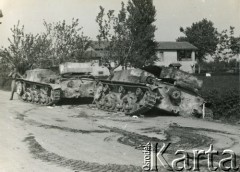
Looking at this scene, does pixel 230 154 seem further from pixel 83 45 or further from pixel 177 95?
pixel 83 45

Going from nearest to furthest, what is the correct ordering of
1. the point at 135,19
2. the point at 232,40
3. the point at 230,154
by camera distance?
the point at 230,154 < the point at 135,19 < the point at 232,40

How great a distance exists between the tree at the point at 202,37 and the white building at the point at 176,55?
1879 centimetres

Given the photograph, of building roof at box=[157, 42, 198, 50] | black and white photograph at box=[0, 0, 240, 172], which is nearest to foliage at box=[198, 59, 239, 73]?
building roof at box=[157, 42, 198, 50]

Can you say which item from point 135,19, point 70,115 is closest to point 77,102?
point 70,115

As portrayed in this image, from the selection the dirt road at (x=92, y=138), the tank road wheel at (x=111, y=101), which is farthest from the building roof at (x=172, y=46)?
the dirt road at (x=92, y=138)

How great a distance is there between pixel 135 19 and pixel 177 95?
39.1 feet

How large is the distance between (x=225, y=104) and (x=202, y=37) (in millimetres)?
70708

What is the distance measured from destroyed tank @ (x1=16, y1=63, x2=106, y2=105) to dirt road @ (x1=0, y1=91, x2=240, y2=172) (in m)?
3.12

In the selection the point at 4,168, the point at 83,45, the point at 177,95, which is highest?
→ the point at 83,45

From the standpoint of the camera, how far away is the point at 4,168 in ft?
23.0

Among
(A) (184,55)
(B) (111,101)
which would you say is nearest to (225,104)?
(B) (111,101)

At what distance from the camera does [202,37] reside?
82250mm

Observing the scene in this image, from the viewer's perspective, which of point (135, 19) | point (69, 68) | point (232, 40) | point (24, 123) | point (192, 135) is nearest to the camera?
point (192, 135)

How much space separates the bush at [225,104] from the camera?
520 inches
